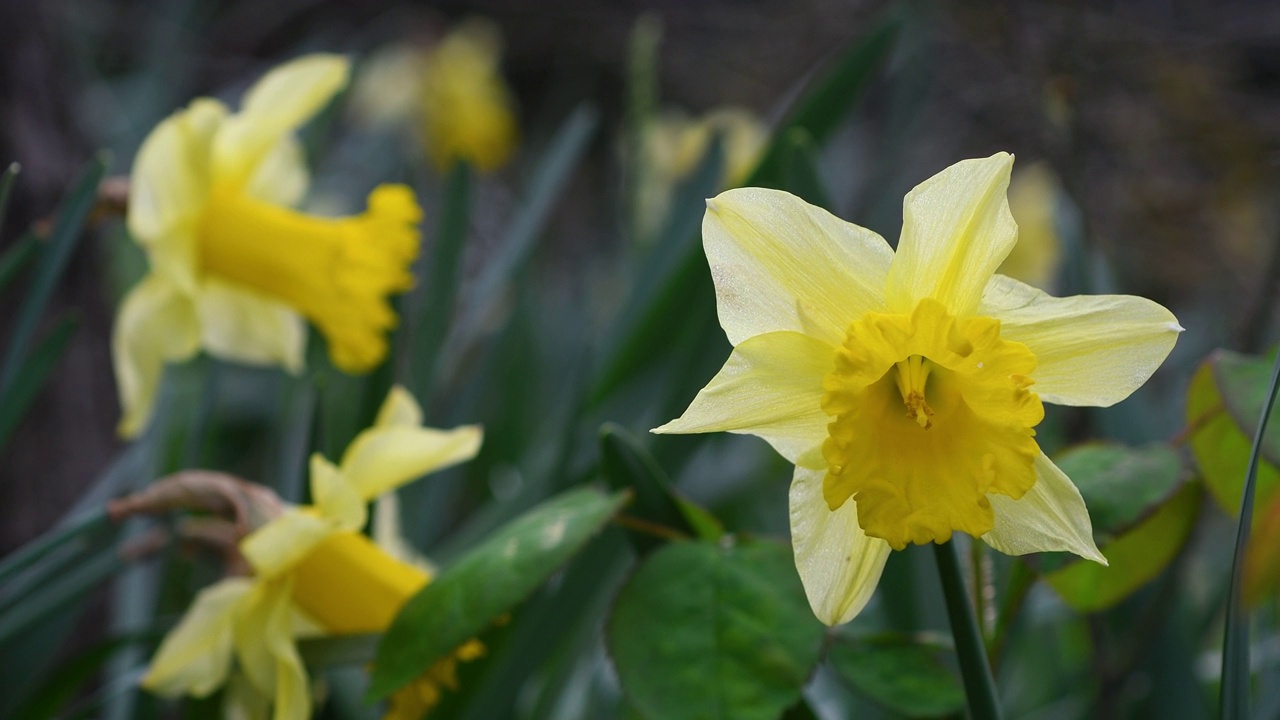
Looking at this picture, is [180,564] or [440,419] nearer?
[180,564]

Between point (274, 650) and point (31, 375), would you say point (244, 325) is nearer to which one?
point (31, 375)

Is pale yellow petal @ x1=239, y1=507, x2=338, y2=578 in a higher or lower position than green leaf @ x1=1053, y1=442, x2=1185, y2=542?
lower

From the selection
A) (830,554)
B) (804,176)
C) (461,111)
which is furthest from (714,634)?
(461,111)

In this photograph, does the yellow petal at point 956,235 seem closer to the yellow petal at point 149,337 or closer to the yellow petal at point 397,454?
the yellow petal at point 397,454

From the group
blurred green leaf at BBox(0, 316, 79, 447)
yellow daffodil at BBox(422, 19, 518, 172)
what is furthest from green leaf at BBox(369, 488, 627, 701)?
→ yellow daffodil at BBox(422, 19, 518, 172)

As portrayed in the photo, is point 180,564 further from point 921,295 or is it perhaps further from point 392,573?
point 921,295

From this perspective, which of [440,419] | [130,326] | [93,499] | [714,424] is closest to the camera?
[714,424]

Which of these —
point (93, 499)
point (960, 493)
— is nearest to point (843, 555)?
point (960, 493)

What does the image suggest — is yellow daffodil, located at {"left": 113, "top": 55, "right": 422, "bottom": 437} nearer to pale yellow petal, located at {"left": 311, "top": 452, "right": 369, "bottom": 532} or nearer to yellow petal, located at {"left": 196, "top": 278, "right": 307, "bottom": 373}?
yellow petal, located at {"left": 196, "top": 278, "right": 307, "bottom": 373}
